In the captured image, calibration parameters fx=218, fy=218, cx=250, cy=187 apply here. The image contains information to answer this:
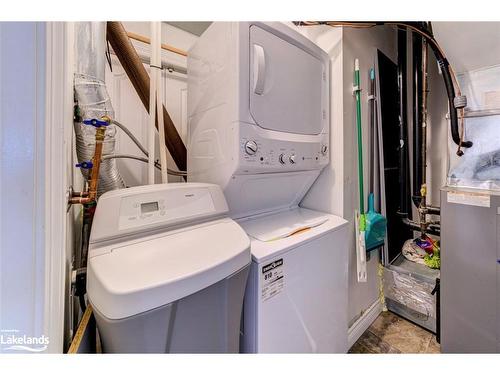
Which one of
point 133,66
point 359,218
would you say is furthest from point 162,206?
point 359,218

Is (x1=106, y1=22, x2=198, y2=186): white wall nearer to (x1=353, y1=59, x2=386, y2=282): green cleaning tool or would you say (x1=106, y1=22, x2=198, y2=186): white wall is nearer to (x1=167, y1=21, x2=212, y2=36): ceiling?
(x1=167, y1=21, x2=212, y2=36): ceiling

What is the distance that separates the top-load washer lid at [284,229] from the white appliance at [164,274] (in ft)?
0.54

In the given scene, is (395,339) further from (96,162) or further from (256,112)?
(96,162)

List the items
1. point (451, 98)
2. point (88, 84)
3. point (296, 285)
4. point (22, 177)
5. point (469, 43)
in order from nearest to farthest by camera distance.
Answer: point (22, 177)
point (88, 84)
point (296, 285)
point (469, 43)
point (451, 98)

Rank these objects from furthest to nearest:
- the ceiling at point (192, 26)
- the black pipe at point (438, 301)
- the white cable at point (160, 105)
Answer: the ceiling at point (192, 26)
the black pipe at point (438, 301)
the white cable at point (160, 105)

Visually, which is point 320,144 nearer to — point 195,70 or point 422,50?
point 195,70

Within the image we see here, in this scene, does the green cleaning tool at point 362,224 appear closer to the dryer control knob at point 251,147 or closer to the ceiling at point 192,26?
the dryer control knob at point 251,147

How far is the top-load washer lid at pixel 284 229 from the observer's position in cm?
103

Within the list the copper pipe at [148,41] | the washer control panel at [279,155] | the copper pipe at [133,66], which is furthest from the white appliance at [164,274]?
the copper pipe at [148,41]

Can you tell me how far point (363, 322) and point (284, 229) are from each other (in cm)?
136

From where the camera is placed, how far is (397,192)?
223 centimetres

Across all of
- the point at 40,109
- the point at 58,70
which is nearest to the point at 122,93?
the point at 58,70

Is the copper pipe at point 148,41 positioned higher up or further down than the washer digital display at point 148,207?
higher up

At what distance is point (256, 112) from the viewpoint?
1111 millimetres
